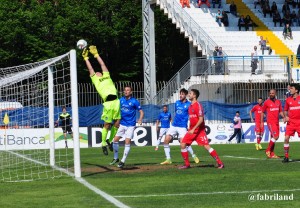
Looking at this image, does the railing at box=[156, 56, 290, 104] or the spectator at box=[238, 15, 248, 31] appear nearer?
the railing at box=[156, 56, 290, 104]

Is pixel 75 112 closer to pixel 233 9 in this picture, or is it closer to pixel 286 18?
pixel 233 9

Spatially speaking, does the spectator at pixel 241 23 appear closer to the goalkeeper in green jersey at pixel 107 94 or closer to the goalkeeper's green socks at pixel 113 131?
the goalkeeper's green socks at pixel 113 131

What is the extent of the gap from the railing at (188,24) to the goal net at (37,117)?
45.3 feet

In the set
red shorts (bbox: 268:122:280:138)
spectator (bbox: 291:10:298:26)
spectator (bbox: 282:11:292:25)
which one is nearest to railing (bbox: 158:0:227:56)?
spectator (bbox: 282:11:292:25)

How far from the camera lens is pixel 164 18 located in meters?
66.9

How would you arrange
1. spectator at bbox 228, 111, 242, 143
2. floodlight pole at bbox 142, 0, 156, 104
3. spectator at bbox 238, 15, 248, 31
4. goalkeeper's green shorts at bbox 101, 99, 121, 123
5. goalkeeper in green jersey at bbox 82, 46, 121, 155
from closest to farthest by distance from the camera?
goalkeeper in green jersey at bbox 82, 46, 121, 155, goalkeeper's green shorts at bbox 101, 99, 121, 123, spectator at bbox 228, 111, 242, 143, floodlight pole at bbox 142, 0, 156, 104, spectator at bbox 238, 15, 248, 31

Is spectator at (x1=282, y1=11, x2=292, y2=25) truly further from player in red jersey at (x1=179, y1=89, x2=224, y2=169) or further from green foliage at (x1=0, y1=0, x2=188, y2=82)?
player in red jersey at (x1=179, y1=89, x2=224, y2=169)

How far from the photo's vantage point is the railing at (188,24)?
172 feet

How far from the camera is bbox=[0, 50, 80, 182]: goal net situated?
767 inches

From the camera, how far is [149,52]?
51062mm

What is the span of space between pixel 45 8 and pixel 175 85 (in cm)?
1848

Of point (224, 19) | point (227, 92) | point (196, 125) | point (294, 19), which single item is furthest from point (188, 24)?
point (196, 125)

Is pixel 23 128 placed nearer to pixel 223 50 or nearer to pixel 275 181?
pixel 223 50

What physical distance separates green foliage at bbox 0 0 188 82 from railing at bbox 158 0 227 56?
372 inches
